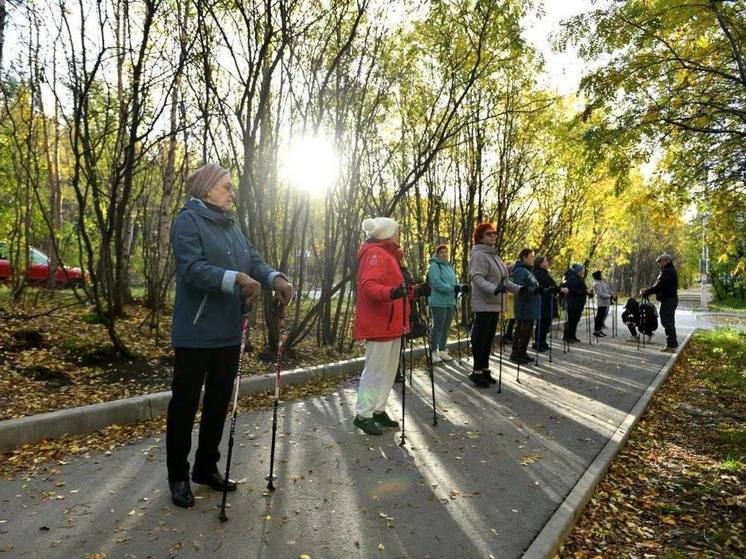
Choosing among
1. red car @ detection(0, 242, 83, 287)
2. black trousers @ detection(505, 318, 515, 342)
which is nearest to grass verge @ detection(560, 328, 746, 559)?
black trousers @ detection(505, 318, 515, 342)

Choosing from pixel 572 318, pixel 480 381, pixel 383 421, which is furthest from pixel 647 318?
pixel 383 421

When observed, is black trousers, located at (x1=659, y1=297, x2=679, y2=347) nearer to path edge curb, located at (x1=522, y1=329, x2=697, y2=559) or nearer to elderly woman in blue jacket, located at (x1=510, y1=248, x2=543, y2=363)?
elderly woman in blue jacket, located at (x1=510, y1=248, x2=543, y2=363)

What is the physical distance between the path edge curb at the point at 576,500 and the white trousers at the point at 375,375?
196 cm

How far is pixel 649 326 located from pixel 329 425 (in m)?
10.8

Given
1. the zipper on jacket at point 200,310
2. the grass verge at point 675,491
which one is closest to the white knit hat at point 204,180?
the zipper on jacket at point 200,310

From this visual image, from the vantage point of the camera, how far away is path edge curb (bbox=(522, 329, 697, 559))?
3.08m

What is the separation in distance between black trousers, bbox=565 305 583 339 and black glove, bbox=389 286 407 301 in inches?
363

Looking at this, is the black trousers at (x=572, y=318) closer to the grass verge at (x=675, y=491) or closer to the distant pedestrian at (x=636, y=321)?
the distant pedestrian at (x=636, y=321)

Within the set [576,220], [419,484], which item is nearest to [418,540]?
[419,484]

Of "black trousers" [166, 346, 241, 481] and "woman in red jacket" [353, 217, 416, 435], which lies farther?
"woman in red jacket" [353, 217, 416, 435]

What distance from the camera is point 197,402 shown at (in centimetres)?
360

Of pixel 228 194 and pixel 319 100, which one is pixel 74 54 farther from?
pixel 228 194

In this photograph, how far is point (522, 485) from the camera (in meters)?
4.02

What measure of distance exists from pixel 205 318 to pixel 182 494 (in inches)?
45.9
